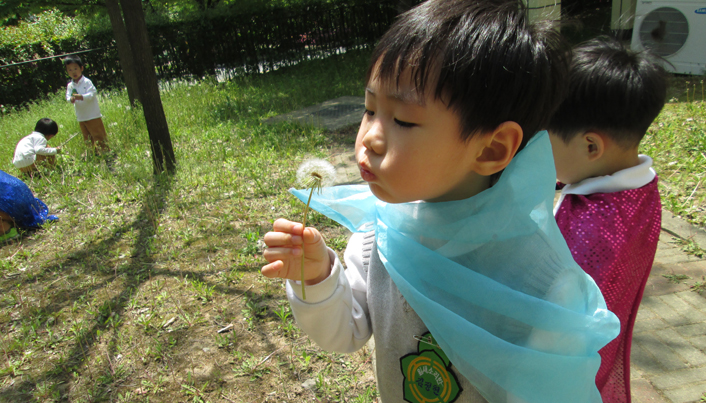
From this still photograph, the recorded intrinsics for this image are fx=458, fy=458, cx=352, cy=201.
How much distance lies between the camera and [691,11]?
6758mm

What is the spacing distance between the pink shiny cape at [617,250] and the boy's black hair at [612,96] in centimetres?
21

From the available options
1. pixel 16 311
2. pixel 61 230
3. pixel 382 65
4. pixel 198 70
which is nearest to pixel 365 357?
pixel 382 65

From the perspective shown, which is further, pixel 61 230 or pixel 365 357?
pixel 61 230

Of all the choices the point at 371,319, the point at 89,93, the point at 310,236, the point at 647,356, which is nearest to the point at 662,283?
the point at 647,356

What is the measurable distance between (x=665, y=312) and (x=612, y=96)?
1.85m

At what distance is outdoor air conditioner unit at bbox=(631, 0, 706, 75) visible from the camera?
6.77 m

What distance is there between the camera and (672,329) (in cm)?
256

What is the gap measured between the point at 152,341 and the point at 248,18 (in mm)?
12351

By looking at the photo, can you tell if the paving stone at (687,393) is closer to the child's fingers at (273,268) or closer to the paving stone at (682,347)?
the paving stone at (682,347)

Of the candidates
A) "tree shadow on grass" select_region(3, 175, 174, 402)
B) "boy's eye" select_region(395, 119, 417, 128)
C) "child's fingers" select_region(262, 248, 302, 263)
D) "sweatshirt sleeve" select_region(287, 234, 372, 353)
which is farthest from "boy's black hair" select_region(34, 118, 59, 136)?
"boy's eye" select_region(395, 119, 417, 128)

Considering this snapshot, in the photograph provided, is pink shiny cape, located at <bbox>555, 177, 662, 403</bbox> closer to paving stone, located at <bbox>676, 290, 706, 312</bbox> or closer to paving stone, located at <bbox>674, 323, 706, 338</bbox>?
paving stone, located at <bbox>674, 323, 706, 338</bbox>

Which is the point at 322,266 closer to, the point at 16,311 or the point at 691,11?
the point at 16,311

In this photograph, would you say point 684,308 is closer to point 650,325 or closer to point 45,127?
point 650,325

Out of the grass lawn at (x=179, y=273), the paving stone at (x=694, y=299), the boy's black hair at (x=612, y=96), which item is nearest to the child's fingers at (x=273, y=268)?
the boy's black hair at (x=612, y=96)
